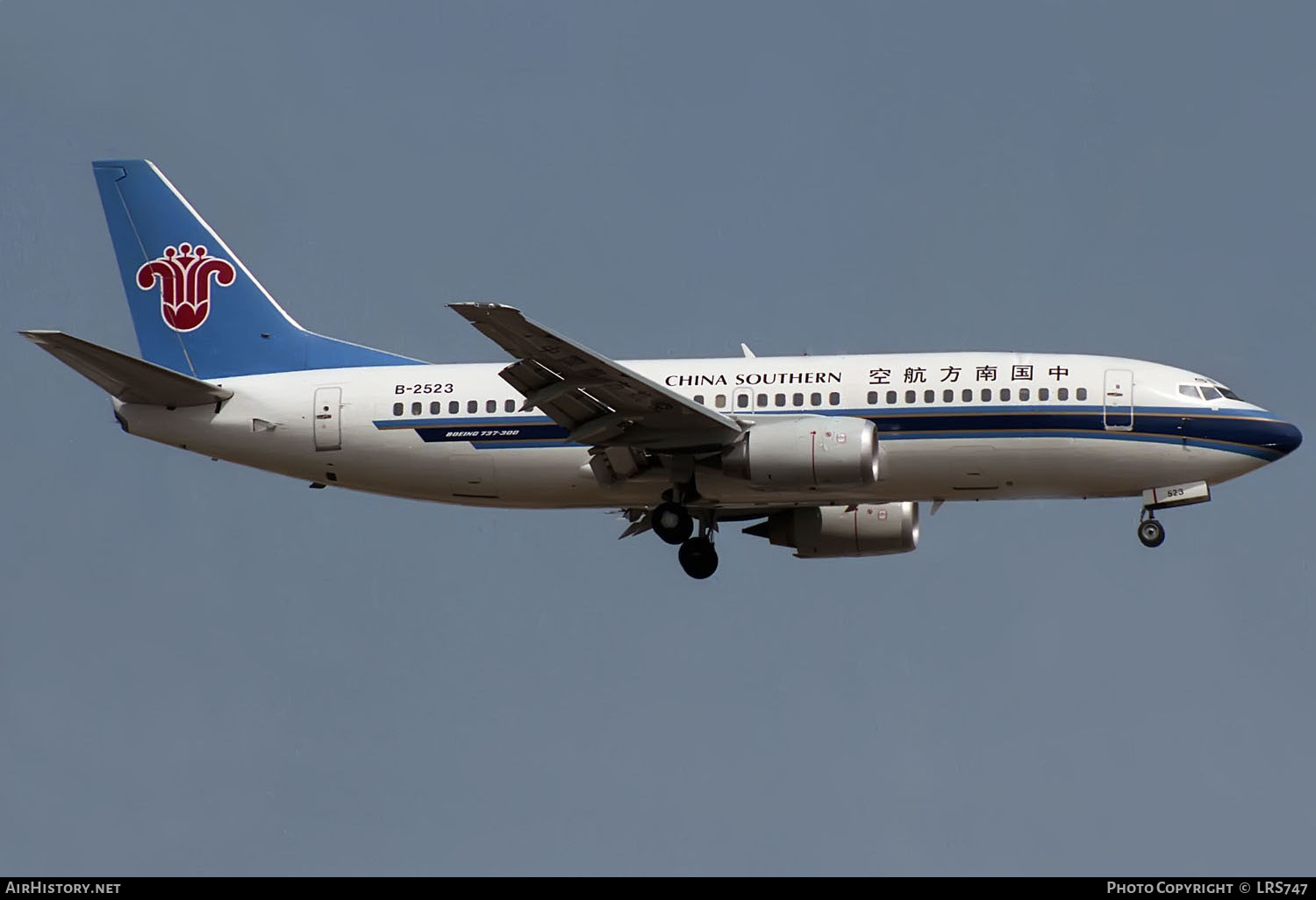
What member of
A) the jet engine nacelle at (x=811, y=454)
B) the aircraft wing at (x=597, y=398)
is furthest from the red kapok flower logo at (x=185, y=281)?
the jet engine nacelle at (x=811, y=454)

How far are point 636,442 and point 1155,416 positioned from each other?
1084cm

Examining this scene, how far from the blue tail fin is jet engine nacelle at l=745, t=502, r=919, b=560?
9.76m

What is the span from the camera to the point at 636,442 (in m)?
45.8

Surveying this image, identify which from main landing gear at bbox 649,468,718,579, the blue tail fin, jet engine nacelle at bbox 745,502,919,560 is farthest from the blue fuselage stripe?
the blue tail fin

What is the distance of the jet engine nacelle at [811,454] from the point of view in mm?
43562

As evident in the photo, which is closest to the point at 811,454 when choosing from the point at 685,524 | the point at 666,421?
the point at 666,421

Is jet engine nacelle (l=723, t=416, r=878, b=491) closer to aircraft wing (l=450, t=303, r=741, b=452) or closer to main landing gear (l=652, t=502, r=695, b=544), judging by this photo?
aircraft wing (l=450, t=303, r=741, b=452)

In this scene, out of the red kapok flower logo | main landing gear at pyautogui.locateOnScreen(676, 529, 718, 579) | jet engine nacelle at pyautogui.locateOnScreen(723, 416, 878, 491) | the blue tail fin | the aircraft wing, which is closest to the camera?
the aircraft wing

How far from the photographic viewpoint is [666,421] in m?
45.2

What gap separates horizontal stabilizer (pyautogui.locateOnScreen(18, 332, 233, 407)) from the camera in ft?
148

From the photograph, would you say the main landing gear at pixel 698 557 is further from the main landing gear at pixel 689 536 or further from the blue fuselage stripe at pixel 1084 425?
the blue fuselage stripe at pixel 1084 425

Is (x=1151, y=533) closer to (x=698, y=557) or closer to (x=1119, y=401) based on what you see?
(x=1119, y=401)

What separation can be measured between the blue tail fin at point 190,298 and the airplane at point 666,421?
2.0 inches

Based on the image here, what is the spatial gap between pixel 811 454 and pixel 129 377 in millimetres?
15115
